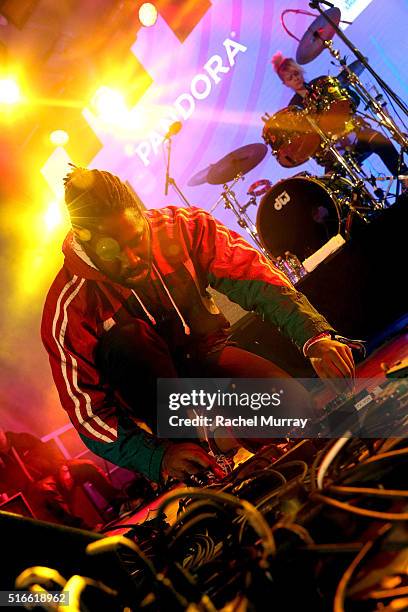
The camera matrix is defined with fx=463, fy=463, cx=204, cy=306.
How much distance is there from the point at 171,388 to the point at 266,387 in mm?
399

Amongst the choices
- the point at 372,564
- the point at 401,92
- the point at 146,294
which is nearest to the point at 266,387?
the point at 146,294

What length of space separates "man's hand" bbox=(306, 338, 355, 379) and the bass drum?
2528mm

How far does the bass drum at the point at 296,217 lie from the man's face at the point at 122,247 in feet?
7.68

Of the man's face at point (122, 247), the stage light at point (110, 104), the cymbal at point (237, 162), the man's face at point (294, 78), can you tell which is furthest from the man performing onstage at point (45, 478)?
the man's face at point (294, 78)

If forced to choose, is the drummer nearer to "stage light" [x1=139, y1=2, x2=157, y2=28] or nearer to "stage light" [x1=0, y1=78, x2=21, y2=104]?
"stage light" [x1=139, y1=2, x2=157, y2=28]

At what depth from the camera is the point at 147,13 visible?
5.56 meters

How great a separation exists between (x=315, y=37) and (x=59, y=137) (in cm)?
375

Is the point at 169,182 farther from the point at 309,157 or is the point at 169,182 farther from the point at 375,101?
the point at 375,101

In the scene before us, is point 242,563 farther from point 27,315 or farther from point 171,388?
point 27,315

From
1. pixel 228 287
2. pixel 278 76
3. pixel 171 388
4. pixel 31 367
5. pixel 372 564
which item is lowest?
pixel 372 564

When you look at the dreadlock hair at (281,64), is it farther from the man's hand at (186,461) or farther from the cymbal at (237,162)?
the man's hand at (186,461)

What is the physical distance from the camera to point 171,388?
1912mm

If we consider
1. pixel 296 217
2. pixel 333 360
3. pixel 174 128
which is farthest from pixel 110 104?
pixel 333 360

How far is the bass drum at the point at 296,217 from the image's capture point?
3.95m
